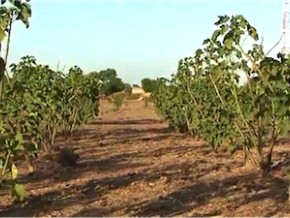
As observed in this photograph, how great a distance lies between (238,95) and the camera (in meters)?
13.1

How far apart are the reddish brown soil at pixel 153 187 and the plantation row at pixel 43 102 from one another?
2.30 ft

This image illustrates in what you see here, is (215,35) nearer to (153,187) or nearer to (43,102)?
(153,187)

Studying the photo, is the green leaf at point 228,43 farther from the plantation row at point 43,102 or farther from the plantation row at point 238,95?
the plantation row at point 43,102

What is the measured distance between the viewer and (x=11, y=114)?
11.9m

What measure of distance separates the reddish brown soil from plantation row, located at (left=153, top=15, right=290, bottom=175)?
552mm

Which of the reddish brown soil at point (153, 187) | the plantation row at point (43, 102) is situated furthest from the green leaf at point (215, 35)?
the plantation row at point (43, 102)

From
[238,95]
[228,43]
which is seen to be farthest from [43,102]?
[228,43]

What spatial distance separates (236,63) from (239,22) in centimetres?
226

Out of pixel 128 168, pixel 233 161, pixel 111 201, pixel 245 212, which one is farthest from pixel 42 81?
pixel 245 212

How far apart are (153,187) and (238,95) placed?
308 centimetres

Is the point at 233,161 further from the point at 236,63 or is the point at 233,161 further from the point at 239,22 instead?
the point at 239,22

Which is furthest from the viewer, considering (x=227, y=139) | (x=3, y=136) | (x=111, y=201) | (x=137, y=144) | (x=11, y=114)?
(x=137, y=144)

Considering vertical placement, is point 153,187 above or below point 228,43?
below

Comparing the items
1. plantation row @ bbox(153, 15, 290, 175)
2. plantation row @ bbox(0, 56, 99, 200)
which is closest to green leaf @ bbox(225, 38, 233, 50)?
plantation row @ bbox(153, 15, 290, 175)
